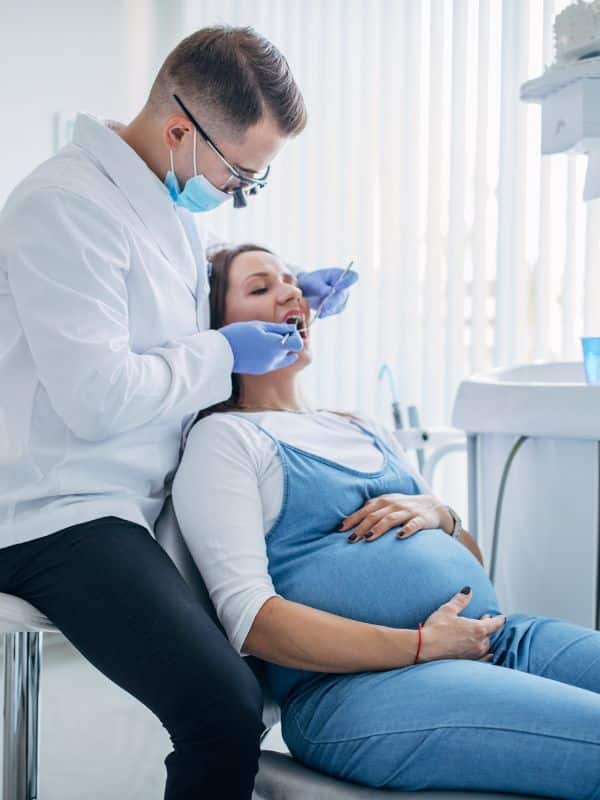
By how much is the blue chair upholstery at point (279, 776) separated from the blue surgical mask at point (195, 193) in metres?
0.46

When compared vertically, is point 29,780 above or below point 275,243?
below

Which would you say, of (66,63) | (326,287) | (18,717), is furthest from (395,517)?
(66,63)

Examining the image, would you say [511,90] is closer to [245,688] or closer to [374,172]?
[374,172]

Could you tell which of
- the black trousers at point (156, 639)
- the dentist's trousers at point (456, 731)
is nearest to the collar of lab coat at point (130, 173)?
the black trousers at point (156, 639)

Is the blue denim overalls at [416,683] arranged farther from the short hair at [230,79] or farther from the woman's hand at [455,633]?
the short hair at [230,79]

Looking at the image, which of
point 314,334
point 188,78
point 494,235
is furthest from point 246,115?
point 314,334

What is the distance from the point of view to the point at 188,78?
1419mm

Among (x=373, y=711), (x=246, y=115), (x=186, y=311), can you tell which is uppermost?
(x=246, y=115)

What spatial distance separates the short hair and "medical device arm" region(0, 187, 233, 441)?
0.80ft

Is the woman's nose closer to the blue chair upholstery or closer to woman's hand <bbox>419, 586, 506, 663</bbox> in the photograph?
the blue chair upholstery

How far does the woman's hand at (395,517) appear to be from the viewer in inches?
54.0

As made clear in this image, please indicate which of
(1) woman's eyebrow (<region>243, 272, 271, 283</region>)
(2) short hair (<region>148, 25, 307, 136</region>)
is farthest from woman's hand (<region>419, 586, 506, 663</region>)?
(2) short hair (<region>148, 25, 307, 136</region>)

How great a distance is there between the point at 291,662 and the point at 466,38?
225cm

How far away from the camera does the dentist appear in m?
1.14
